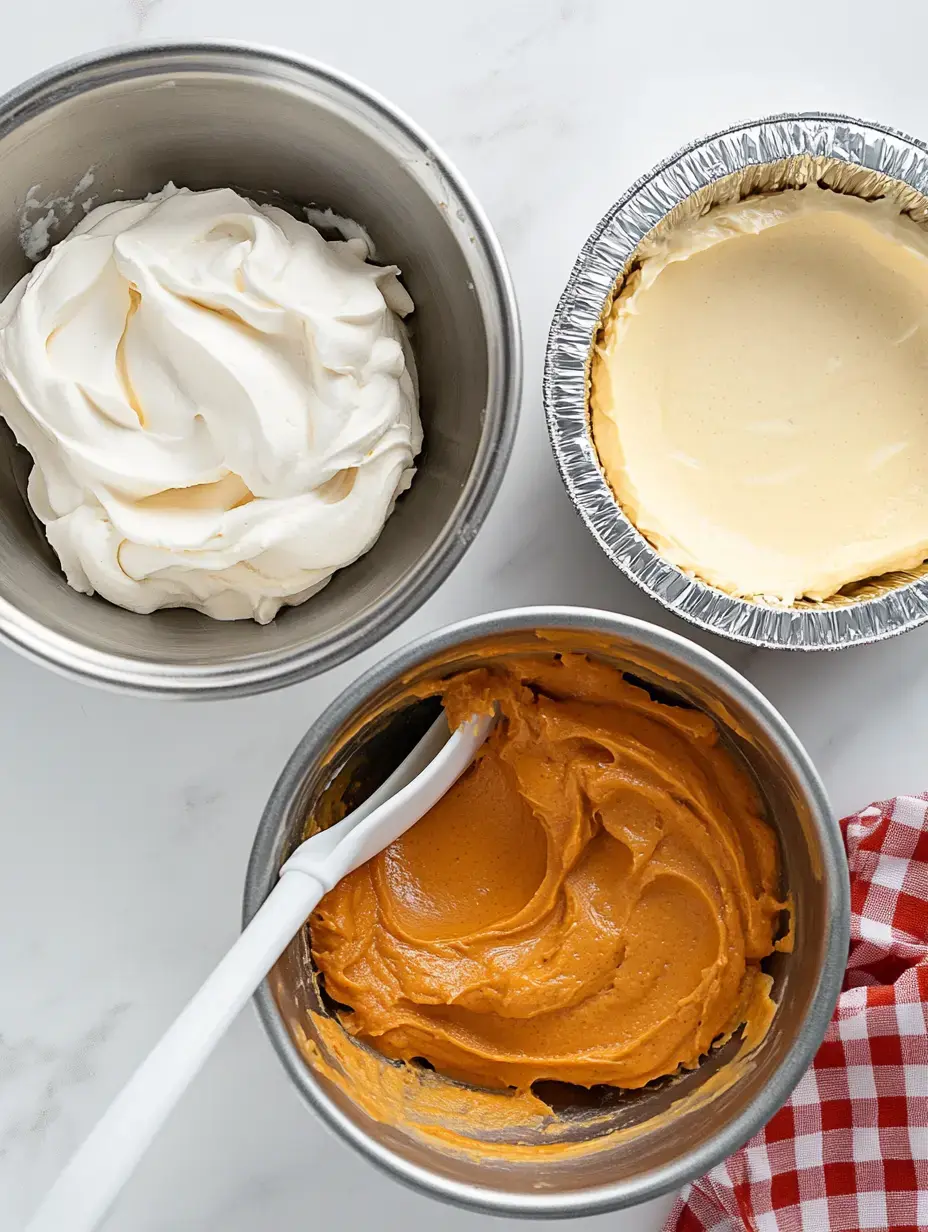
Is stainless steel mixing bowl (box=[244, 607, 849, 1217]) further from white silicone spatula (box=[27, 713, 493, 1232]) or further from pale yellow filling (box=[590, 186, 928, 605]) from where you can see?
pale yellow filling (box=[590, 186, 928, 605])

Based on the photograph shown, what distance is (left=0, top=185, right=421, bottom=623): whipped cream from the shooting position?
1300 mm

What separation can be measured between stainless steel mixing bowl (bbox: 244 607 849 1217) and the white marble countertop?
0.28 meters

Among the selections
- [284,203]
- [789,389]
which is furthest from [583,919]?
[284,203]

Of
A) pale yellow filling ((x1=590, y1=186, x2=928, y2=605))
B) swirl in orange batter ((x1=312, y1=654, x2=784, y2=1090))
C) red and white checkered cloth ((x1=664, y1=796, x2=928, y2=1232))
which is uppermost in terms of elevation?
pale yellow filling ((x1=590, y1=186, x2=928, y2=605))

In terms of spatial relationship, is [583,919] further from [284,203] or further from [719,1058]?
[284,203]

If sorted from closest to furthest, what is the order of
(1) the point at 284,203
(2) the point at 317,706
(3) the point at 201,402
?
(3) the point at 201,402, (1) the point at 284,203, (2) the point at 317,706

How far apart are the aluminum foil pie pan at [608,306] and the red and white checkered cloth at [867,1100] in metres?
0.33

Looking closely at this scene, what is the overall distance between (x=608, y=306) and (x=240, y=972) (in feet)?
2.88

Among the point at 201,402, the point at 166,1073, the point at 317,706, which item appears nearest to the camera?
the point at 166,1073

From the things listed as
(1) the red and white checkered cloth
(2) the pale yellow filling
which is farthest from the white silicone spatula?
(1) the red and white checkered cloth

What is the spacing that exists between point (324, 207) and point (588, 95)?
43 centimetres

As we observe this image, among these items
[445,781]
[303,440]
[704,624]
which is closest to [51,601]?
[303,440]

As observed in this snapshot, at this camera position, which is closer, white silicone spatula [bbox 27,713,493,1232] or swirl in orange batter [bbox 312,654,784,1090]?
white silicone spatula [bbox 27,713,493,1232]

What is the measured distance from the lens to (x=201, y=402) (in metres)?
1.32
